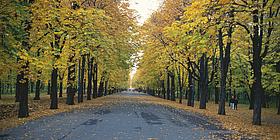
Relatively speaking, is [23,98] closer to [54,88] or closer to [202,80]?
[54,88]

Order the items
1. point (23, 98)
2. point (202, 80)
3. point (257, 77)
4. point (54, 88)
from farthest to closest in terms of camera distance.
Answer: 1. point (202, 80)
2. point (54, 88)
3. point (257, 77)
4. point (23, 98)

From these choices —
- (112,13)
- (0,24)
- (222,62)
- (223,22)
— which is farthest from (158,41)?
(0,24)

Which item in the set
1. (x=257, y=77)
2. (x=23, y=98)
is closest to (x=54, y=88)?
(x=23, y=98)

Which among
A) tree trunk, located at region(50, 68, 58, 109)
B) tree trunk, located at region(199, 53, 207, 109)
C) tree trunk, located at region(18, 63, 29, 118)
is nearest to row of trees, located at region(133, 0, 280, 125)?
tree trunk, located at region(199, 53, 207, 109)

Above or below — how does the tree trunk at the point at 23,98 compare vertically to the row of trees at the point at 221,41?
below

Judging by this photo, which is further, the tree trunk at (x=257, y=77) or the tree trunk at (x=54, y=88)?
the tree trunk at (x=54, y=88)

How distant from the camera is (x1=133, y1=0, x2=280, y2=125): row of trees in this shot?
1970cm

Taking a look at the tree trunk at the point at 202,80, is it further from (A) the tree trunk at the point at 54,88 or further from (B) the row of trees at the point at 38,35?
(A) the tree trunk at the point at 54,88

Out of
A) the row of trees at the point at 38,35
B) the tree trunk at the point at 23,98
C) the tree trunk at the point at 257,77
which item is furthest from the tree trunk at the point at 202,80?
the tree trunk at the point at 23,98

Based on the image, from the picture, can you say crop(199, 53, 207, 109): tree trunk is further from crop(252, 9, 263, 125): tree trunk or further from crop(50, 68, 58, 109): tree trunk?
crop(50, 68, 58, 109): tree trunk

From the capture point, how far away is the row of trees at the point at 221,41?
776 inches

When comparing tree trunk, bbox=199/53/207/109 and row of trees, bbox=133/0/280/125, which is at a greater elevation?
row of trees, bbox=133/0/280/125

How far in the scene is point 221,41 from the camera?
95.3 ft

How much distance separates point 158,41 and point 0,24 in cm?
2731
